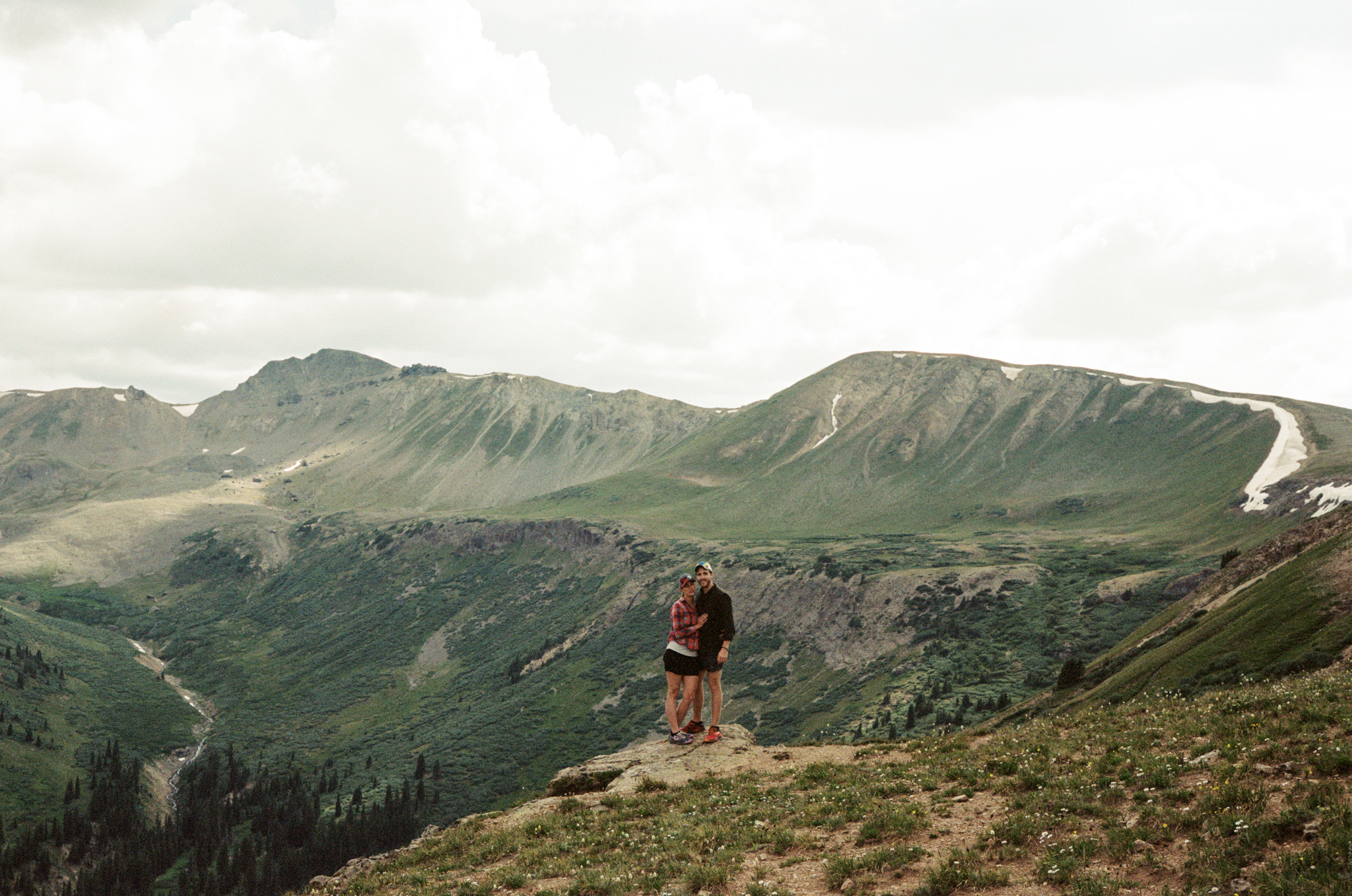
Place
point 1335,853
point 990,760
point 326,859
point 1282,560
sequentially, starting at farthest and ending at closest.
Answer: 1. point 326,859
2. point 1282,560
3. point 990,760
4. point 1335,853

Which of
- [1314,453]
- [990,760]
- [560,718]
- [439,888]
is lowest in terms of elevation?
[560,718]

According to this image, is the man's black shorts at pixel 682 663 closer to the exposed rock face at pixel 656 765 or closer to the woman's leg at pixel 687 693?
the woman's leg at pixel 687 693

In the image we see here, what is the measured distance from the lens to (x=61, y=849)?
167375mm

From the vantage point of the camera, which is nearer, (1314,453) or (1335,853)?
(1335,853)

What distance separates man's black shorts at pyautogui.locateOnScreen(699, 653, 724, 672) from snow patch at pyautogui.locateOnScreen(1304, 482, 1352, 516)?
499ft

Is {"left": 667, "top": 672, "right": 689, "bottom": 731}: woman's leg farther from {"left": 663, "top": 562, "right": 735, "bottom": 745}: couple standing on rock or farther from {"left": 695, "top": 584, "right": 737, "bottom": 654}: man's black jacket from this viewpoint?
{"left": 695, "top": 584, "right": 737, "bottom": 654}: man's black jacket

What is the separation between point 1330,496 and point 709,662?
16483 centimetres

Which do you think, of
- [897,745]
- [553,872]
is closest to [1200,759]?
[897,745]

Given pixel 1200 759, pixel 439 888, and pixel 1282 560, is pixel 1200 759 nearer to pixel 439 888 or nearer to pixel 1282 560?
pixel 439 888


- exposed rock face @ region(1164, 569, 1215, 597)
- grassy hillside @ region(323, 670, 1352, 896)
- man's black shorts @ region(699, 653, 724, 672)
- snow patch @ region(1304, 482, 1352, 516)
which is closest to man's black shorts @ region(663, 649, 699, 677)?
man's black shorts @ region(699, 653, 724, 672)

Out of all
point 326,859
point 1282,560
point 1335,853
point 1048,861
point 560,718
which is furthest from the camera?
point 560,718

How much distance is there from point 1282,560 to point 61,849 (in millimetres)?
222507

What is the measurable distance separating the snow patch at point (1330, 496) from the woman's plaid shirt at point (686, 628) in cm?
15234

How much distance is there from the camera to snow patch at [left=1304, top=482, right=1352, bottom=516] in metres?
136
